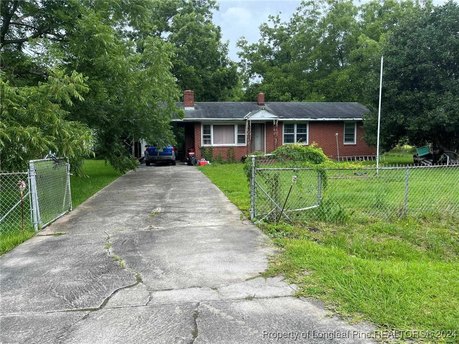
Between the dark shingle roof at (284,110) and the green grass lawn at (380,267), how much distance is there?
1619 centimetres

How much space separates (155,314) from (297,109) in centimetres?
2262

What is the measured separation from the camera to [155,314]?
3529 mm

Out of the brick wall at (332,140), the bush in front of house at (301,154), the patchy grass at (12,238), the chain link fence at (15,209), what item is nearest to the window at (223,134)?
the brick wall at (332,140)

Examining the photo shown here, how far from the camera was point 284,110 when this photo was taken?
24.5 meters

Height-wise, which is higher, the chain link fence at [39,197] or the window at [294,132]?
the window at [294,132]

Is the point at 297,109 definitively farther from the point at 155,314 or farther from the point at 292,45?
the point at 155,314

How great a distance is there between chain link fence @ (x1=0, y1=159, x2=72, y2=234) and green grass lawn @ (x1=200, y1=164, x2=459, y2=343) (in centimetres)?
407

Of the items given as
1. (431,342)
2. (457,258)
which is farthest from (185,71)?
(431,342)

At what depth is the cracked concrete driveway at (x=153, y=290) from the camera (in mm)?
3215

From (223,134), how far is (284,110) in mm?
4388

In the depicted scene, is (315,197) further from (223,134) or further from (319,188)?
(223,134)

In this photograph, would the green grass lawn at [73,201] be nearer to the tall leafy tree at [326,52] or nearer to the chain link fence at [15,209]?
the chain link fence at [15,209]

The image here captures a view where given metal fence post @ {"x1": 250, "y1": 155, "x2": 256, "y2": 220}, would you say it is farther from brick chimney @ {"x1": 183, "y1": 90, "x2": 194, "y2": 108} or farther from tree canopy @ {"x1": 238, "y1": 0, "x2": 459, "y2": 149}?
brick chimney @ {"x1": 183, "y1": 90, "x2": 194, "y2": 108}

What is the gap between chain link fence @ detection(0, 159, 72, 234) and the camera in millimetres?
6680
